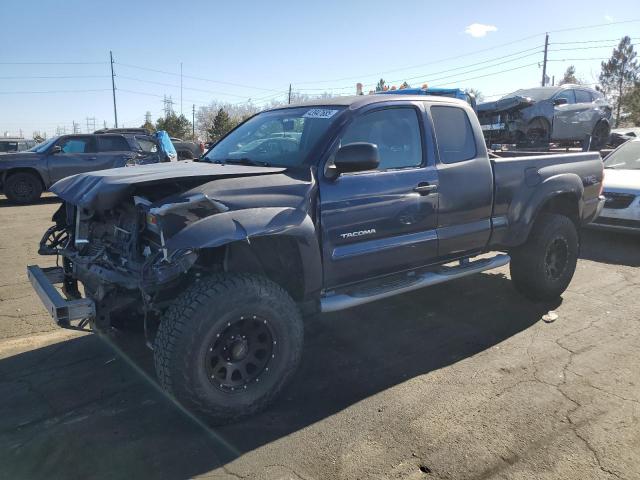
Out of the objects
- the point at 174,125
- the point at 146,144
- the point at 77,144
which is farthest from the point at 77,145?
the point at 174,125

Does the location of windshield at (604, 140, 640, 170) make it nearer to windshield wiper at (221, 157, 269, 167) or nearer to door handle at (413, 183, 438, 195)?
door handle at (413, 183, 438, 195)

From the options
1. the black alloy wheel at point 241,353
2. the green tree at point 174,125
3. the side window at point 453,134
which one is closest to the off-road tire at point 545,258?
the side window at point 453,134

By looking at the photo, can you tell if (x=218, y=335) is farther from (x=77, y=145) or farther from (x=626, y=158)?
(x=77, y=145)

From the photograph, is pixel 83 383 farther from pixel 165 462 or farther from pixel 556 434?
pixel 556 434

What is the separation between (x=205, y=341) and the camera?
285cm

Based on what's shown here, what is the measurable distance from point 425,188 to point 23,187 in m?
11.9

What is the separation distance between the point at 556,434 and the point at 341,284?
1.63 m

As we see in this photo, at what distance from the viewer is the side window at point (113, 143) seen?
13.4 m

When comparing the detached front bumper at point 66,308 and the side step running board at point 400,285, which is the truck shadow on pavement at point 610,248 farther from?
the detached front bumper at point 66,308

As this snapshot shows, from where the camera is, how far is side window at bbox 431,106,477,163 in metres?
4.23

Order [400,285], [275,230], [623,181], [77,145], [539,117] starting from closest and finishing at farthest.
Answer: [275,230], [400,285], [623,181], [539,117], [77,145]

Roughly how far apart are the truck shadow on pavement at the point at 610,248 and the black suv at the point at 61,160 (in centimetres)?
894

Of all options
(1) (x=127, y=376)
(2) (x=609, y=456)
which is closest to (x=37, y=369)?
(1) (x=127, y=376)

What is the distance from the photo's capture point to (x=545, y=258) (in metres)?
4.94
